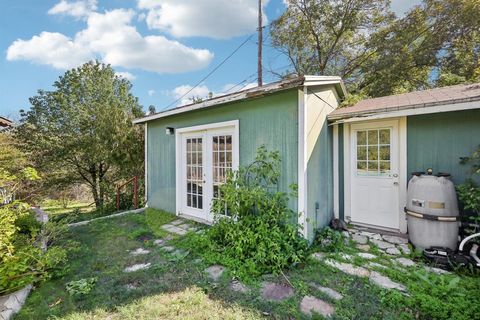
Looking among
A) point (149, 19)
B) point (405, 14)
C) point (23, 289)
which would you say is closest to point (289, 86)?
point (23, 289)

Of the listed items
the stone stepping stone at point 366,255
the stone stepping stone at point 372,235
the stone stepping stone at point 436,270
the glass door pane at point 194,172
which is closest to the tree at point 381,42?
the stone stepping stone at point 372,235

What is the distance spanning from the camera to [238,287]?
272 centimetres

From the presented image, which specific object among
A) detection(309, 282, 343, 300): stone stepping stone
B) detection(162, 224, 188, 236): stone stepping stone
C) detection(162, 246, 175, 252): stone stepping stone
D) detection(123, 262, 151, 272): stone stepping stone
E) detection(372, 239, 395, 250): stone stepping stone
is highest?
detection(372, 239, 395, 250): stone stepping stone

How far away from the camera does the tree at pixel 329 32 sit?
11742mm

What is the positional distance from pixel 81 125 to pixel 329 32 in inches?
569

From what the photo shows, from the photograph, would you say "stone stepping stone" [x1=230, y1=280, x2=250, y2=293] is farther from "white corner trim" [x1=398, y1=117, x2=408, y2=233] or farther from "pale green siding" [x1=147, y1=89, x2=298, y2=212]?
"white corner trim" [x1=398, y1=117, x2=408, y2=233]

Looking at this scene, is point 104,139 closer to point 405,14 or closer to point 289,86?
point 289,86

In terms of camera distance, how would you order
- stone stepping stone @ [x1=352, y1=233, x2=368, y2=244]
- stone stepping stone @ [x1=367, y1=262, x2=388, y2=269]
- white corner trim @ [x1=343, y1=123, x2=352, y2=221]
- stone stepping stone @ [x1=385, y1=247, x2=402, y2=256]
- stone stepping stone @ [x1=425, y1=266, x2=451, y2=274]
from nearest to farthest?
1. stone stepping stone @ [x1=425, y1=266, x2=451, y2=274]
2. stone stepping stone @ [x1=367, y1=262, x2=388, y2=269]
3. stone stepping stone @ [x1=385, y1=247, x2=402, y2=256]
4. stone stepping stone @ [x1=352, y1=233, x2=368, y2=244]
5. white corner trim @ [x1=343, y1=123, x2=352, y2=221]

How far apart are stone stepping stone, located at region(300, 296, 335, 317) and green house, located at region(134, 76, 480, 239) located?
1234 mm

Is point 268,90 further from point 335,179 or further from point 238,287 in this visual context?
point 238,287

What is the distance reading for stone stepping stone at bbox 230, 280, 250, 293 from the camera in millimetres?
2651

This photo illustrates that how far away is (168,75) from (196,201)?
11.8m

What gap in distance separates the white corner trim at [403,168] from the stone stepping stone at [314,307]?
275 centimetres

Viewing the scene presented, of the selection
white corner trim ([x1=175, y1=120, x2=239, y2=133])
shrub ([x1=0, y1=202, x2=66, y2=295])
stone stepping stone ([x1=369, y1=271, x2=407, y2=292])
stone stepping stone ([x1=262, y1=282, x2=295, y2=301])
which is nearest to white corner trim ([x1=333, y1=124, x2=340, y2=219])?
stone stepping stone ([x1=369, y1=271, x2=407, y2=292])
